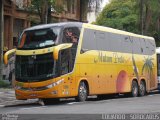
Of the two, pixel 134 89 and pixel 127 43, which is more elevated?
pixel 127 43

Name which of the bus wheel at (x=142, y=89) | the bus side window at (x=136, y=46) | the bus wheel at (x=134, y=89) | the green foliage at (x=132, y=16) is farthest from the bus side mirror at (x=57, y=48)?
the green foliage at (x=132, y=16)

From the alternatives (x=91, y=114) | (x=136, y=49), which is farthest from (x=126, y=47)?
(x=91, y=114)

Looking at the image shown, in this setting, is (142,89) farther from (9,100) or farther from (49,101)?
(9,100)

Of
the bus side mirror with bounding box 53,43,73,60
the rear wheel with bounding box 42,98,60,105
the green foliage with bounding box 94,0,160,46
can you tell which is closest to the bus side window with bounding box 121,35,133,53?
the rear wheel with bounding box 42,98,60,105

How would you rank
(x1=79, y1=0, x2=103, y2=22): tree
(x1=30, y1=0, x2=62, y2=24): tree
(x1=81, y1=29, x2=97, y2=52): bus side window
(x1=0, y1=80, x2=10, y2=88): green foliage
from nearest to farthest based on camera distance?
(x1=81, y1=29, x2=97, y2=52): bus side window < (x1=30, y1=0, x2=62, y2=24): tree < (x1=0, y1=80, x2=10, y2=88): green foliage < (x1=79, y1=0, x2=103, y2=22): tree

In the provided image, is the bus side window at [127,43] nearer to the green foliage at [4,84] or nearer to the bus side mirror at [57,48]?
the bus side mirror at [57,48]

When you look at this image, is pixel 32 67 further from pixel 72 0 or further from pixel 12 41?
pixel 12 41

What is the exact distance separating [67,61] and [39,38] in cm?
171

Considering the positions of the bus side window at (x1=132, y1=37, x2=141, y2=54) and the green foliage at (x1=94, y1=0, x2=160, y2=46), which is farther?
the green foliage at (x1=94, y1=0, x2=160, y2=46)

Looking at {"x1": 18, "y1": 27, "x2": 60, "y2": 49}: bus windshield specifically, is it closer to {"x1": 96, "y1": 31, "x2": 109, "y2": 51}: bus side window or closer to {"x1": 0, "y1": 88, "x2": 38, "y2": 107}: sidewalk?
{"x1": 0, "y1": 88, "x2": 38, "y2": 107}: sidewalk

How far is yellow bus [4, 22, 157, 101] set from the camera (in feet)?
72.6

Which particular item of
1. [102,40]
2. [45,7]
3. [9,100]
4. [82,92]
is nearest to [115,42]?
[102,40]

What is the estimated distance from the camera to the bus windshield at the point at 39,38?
22359mm

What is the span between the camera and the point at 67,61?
22672mm
